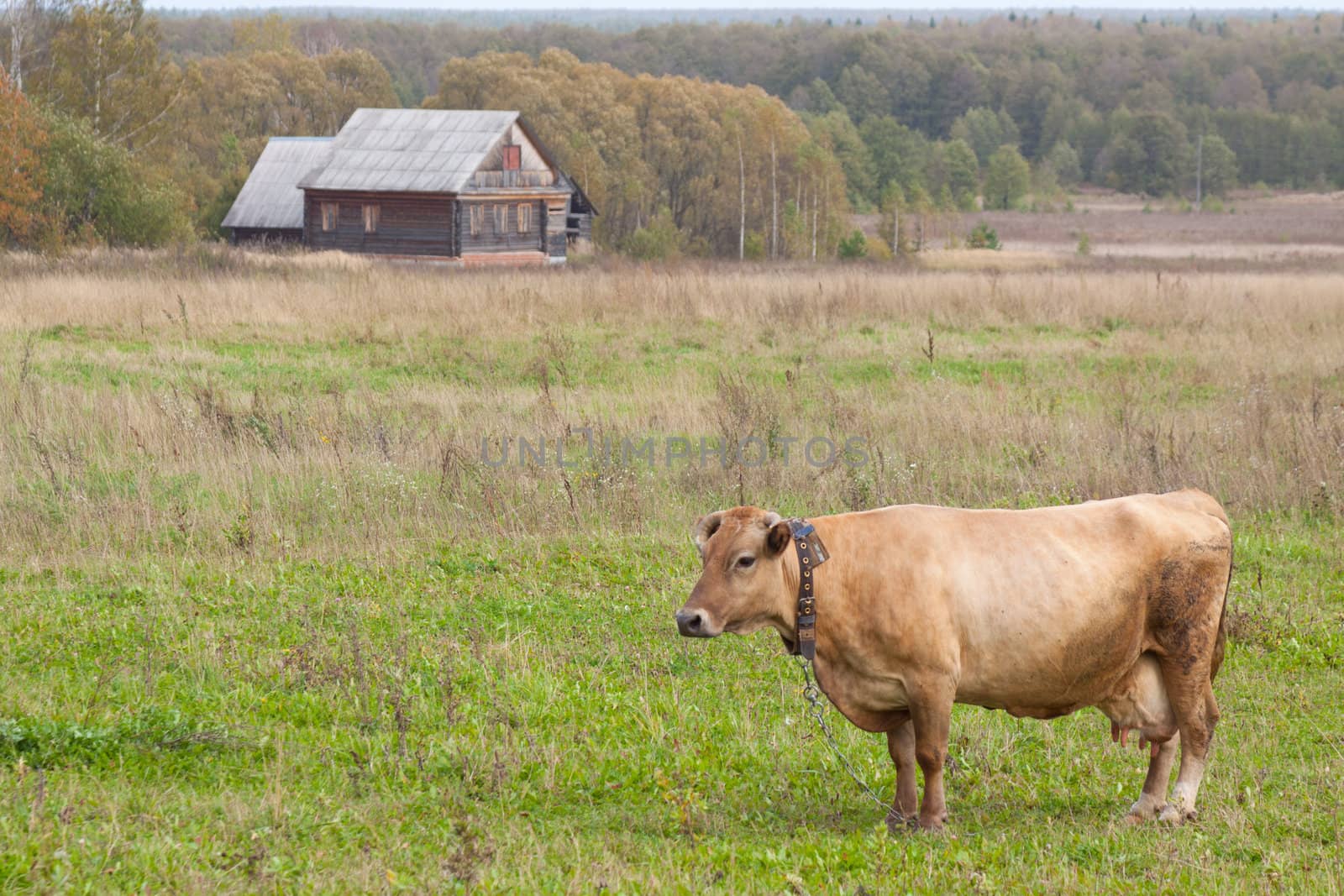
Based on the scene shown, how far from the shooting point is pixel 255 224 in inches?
1891

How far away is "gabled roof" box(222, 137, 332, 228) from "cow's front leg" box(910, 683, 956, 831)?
1772 inches

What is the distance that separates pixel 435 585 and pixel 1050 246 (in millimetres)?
64536

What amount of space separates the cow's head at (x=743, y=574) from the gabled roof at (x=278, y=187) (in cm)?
4463

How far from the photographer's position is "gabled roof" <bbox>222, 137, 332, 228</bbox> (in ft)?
157

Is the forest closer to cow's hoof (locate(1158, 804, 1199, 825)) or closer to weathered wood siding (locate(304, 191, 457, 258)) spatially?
weathered wood siding (locate(304, 191, 457, 258))

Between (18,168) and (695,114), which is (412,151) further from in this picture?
(695,114)

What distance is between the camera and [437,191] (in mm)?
43344

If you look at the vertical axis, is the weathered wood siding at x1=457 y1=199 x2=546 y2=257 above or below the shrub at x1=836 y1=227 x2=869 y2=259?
above

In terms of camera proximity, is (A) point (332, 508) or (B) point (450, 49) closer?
(A) point (332, 508)

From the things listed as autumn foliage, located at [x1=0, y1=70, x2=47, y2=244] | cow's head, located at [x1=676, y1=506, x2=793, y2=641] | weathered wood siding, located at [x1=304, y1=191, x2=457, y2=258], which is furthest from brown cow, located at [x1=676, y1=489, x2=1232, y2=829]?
weathered wood siding, located at [x1=304, y1=191, x2=457, y2=258]

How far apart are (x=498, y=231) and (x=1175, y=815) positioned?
41753 mm

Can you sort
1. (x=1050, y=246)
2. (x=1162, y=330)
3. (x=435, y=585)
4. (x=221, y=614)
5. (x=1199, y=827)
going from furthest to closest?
(x=1050, y=246) < (x=1162, y=330) < (x=435, y=585) < (x=221, y=614) < (x=1199, y=827)

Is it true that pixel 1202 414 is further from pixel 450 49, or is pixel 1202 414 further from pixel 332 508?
pixel 450 49

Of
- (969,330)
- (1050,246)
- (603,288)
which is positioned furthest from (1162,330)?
(1050,246)
